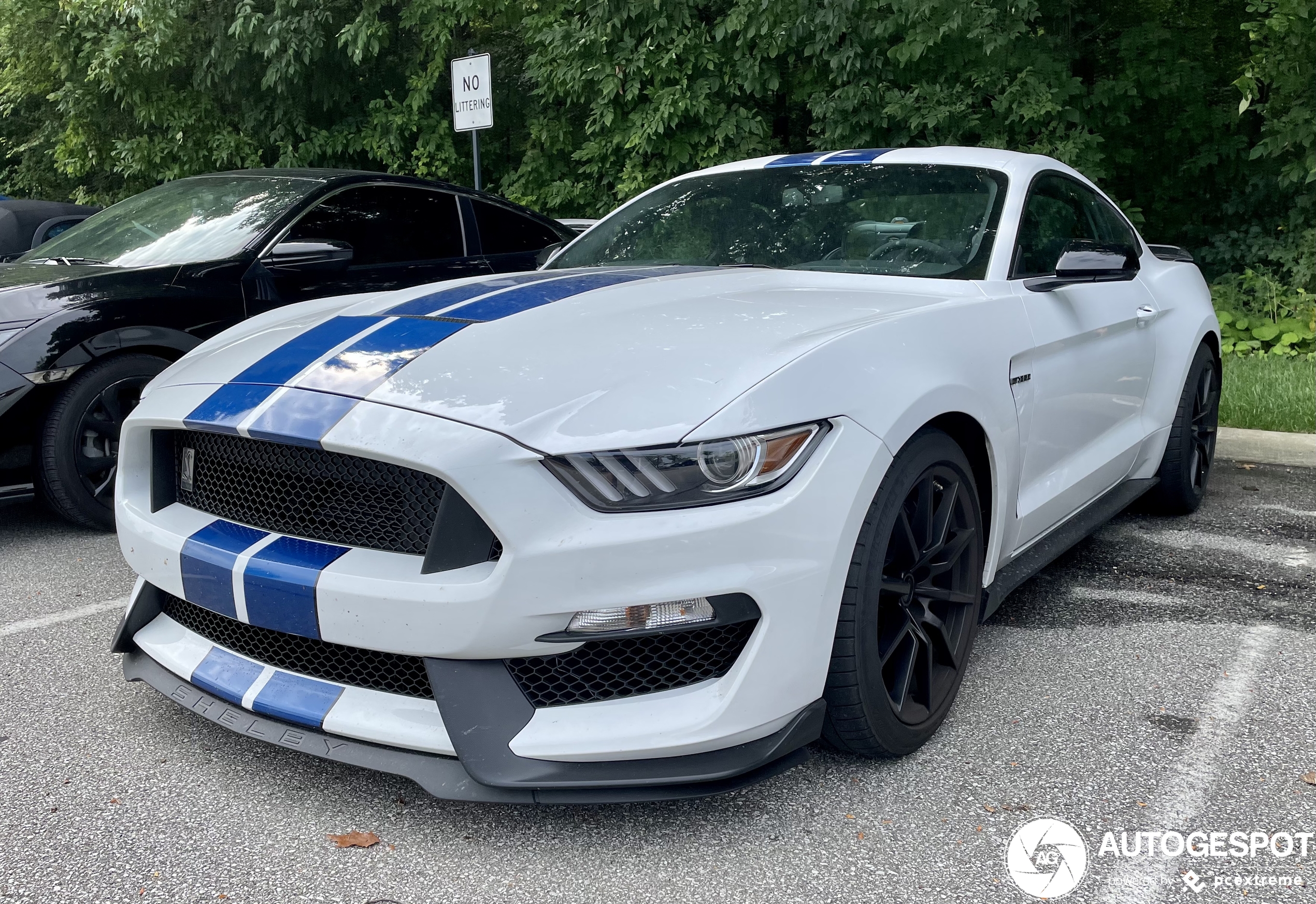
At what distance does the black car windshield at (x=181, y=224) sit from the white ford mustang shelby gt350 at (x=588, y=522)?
207cm

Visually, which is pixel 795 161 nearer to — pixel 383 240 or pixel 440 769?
pixel 383 240

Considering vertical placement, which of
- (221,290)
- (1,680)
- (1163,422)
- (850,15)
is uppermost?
(850,15)

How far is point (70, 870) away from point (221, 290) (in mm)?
3017

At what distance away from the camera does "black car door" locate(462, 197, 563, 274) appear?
5.67 meters

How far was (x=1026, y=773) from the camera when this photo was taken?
245 cm

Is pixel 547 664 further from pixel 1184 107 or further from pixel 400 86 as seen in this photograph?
pixel 400 86

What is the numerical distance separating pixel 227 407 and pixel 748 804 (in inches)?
52.8

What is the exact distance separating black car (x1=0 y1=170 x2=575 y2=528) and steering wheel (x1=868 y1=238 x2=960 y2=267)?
2392 millimetres

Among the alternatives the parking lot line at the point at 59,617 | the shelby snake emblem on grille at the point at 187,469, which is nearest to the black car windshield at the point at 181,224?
the parking lot line at the point at 59,617

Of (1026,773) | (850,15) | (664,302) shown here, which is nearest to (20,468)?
(664,302)

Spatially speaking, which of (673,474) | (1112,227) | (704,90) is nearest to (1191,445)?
(1112,227)

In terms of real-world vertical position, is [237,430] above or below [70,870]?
above

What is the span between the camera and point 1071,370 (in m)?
3.22

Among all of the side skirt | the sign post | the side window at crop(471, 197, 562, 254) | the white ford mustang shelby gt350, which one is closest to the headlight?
the white ford mustang shelby gt350
